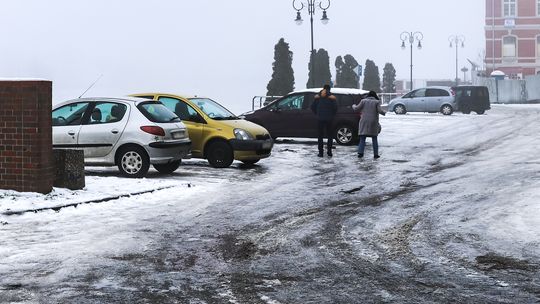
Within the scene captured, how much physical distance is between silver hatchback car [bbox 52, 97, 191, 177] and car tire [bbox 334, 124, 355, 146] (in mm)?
8277

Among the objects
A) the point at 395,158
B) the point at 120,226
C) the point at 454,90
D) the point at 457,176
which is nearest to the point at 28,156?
the point at 120,226

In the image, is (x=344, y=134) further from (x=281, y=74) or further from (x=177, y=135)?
(x=281, y=74)

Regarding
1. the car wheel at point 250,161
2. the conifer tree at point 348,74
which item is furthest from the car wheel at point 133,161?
the conifer tree at point 348,74

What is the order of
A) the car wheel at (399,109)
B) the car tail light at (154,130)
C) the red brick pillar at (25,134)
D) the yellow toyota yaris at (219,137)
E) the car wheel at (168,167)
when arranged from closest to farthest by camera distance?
the red brick pillar at (25,134) → the car tail light at (154,130) → the car wheel at (168,167) → the yellow toyota yaris at (219,137) → the car wheel at (399,109)

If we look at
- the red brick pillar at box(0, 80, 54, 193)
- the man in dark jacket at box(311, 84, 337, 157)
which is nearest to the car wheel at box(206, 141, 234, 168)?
the man in dark jacket at box(311, 84, 337, 157)

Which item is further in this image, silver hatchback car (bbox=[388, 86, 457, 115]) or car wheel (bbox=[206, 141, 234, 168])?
silver hatchback car (bbox=[388, 86, 457, 115])

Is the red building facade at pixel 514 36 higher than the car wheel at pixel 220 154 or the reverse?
higher

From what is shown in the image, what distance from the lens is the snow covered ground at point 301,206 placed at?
7520mm

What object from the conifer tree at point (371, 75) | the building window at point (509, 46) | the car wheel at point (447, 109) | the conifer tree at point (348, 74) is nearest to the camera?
the car wheel at point (447, 109)

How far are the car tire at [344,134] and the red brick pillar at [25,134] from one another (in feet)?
38.4

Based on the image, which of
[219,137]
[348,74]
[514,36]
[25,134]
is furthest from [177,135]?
[514,36]

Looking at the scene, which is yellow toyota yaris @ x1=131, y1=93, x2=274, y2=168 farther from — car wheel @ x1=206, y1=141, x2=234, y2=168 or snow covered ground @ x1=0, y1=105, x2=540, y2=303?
snow covered ground @ x1=0, y1=105, x2=540, y2=303

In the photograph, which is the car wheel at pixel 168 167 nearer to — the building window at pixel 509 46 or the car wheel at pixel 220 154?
the car wheel at pixel 220 154

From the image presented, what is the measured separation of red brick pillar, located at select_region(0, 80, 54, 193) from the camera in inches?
427
